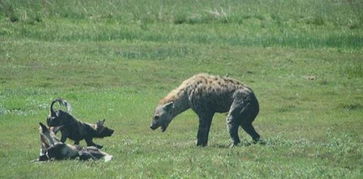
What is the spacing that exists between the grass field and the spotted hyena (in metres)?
0.41

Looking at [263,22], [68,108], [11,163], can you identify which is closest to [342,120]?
[68,108]

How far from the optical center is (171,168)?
13.8 m

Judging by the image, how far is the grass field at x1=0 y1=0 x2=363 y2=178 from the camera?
14.6 metres

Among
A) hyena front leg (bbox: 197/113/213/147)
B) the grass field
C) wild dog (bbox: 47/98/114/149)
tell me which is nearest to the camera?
the grass field

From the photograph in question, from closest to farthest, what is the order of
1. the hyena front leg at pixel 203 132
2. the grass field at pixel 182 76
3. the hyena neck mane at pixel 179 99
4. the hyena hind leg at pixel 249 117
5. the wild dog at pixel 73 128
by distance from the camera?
the grass field at pixel 182 76 → the wild dog at pixel 73 128 → the hyena hind leg at pixel 249 117 → the hyena front leg at pixel 203 132 → the hyena neck mane at pixel 179 99

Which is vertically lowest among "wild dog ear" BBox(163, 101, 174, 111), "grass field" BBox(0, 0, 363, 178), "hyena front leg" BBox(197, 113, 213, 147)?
"grass field" BBox(0, 0, 363, 178)

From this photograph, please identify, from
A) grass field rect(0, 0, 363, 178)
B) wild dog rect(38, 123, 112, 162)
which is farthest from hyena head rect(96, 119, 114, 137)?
wild dog rect(38, 123, 112, 162)

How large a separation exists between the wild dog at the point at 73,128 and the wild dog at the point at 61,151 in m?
1.06

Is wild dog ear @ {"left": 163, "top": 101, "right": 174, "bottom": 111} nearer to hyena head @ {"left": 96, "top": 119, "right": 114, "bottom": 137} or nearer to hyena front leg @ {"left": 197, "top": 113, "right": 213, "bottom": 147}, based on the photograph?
hyena front leg @ {"left": 197, "top": 113, "right": 213, "bottom": 147}

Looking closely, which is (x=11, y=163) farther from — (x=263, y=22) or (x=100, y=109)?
(x=263, y=22)

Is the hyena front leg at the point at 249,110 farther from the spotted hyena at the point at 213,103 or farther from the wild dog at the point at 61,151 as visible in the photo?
the wild dog at the point at 61,151

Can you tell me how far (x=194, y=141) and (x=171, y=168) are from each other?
373 centimetres

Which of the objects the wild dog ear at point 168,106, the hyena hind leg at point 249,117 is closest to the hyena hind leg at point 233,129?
the hyena hind leg at point 249,117

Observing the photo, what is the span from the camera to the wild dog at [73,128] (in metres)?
16.1
